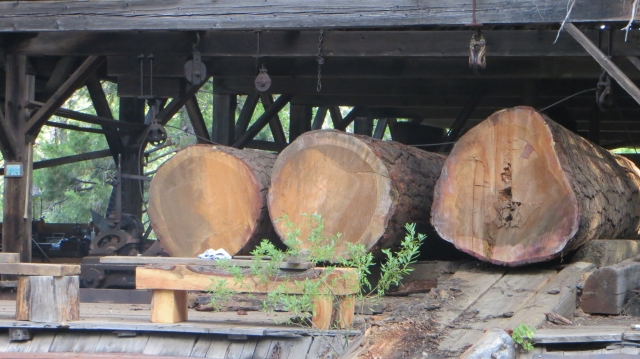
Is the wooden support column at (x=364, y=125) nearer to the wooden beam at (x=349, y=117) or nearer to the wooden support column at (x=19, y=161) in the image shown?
the wooden beam at (x=349, y=117)

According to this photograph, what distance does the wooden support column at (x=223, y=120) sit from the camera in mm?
11938

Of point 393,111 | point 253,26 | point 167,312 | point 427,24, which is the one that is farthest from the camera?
point 393,111

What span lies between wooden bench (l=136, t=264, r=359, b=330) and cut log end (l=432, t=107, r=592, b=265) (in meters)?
1.41

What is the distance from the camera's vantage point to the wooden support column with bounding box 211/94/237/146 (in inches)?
470

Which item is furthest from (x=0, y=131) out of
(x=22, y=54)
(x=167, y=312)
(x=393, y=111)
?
(x=393, y=111)

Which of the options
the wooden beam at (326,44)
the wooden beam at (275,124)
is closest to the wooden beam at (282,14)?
the wooden beam at (326,44)

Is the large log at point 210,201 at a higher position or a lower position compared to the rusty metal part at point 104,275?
higher

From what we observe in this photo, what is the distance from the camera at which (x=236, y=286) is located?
222 inches

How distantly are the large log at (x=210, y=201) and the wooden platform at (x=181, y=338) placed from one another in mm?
1107

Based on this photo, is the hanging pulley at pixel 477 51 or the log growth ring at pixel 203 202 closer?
the hanging pulley at pixel 477 51

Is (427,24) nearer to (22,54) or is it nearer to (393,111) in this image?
(22,54)

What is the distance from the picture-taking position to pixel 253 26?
7.37 metres

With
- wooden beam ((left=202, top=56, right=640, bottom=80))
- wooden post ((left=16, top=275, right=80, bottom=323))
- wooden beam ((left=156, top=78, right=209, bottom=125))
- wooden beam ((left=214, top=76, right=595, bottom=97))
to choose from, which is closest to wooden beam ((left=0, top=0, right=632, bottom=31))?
wooden beam ((left=202, top=56, right=640, bottom=80))

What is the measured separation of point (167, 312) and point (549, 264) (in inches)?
115
